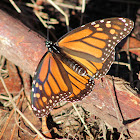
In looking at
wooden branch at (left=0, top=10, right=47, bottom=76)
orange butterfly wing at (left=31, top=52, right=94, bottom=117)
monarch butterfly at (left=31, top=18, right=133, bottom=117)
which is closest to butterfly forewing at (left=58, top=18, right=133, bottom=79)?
monarch butterfly at (left=31, top=18, right=133, bottom=117)

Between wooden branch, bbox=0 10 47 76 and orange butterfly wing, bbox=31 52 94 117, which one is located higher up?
wooden branch, bbox=0 10 47 76

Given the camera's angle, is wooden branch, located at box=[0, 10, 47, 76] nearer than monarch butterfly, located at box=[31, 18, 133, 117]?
No

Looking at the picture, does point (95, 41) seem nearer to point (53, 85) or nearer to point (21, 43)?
point (53, 85)

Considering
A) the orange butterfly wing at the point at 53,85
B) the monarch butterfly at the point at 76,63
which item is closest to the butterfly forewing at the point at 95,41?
the monarch butterfly at the point at 76,63

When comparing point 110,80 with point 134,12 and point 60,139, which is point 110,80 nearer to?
point 60,139

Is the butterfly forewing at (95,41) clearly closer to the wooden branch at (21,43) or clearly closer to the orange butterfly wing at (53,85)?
the orange butterfly wing at (53,85)

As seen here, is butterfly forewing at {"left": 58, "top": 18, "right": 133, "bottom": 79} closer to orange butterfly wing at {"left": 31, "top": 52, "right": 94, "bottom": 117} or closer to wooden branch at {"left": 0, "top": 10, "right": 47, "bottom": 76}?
orange butterfly wing at {"left": 31, "top": 52, "right": 94, "bottom": 117}

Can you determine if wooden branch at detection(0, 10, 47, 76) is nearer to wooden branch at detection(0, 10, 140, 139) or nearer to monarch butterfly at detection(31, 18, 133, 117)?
wooden branch at detection(0, 10, 140, 139)

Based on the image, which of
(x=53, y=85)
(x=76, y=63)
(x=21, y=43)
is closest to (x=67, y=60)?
(x=76, y=63)
